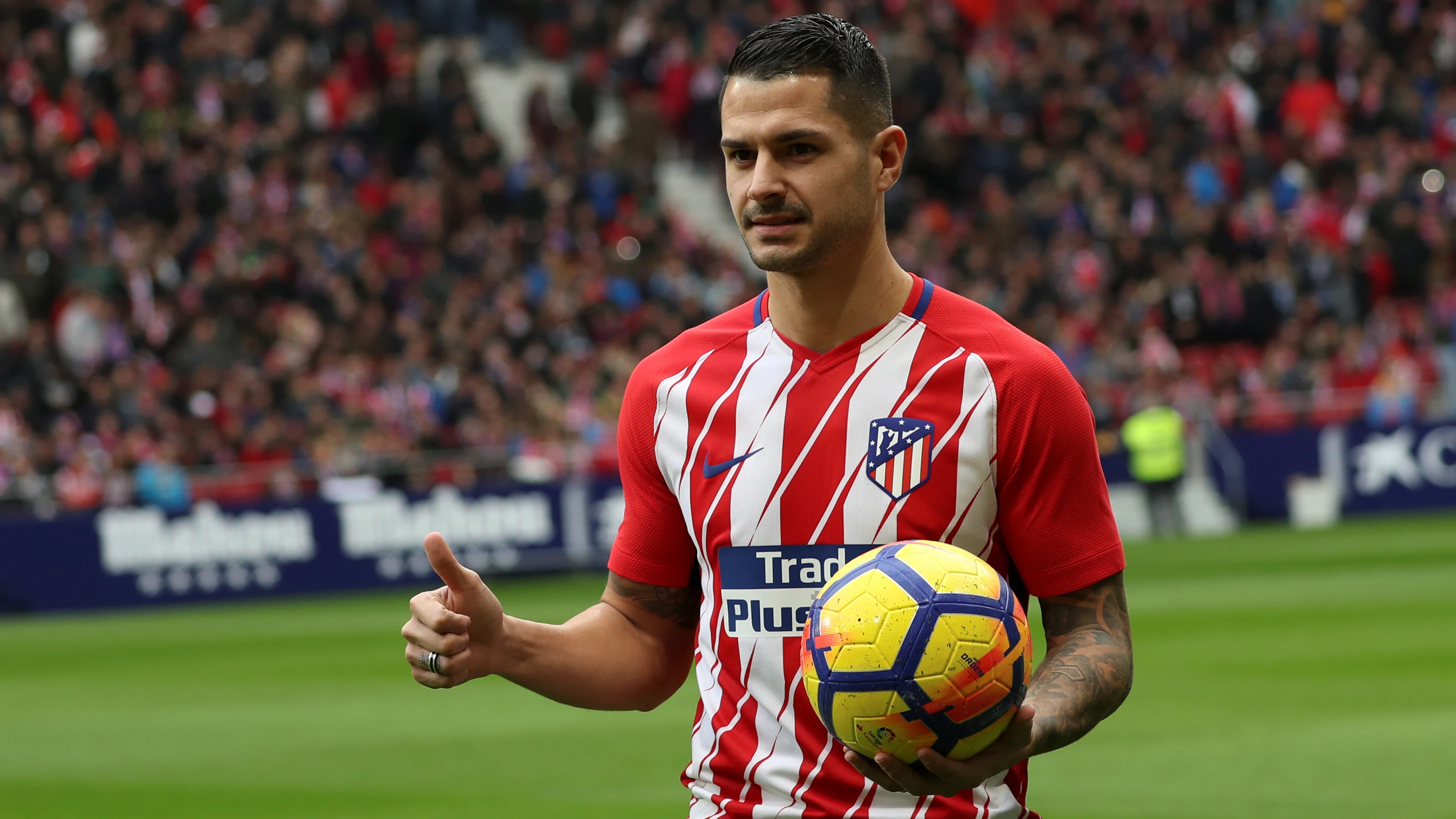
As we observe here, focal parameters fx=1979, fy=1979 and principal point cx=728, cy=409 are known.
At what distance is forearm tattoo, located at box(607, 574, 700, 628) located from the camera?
4043mm

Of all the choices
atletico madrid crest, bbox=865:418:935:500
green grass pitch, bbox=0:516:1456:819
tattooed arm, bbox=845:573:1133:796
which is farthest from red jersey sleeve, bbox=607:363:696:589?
green grass pitch, bbox=0:516:1456:819

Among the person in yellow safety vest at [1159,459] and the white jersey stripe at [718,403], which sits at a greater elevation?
the white jersey stripe at [718,403]

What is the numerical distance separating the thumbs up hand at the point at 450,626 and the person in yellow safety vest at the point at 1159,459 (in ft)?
65.5

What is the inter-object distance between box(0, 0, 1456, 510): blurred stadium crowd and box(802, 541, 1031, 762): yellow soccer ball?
18931 mm

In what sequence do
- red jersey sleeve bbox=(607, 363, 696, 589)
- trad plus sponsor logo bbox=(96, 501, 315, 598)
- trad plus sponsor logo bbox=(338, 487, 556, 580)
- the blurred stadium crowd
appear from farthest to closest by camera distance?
1. the blurred stadium crowd
2. trad plus sponsor logo bbox=(338, 487, 556, 580)
3. trad plus sponsor logo bbox=(96, 501, 315, 598)
4. red jersey sleeve bbox=(607, 363, 696, 589)

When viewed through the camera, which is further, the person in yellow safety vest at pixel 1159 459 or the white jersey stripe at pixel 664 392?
the person in yellow safety vest at pixel 1159 459

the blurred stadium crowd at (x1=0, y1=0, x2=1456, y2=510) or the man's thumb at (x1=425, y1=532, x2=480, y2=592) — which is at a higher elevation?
the man's thumb at (x1=425, y1=532, x2=480, y2=592)

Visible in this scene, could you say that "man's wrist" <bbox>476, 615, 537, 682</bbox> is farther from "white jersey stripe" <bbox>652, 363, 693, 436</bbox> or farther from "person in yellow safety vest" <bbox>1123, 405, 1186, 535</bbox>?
"person in yellow safety vest" <bbox>1123, 405, 1186, 535</bbox>

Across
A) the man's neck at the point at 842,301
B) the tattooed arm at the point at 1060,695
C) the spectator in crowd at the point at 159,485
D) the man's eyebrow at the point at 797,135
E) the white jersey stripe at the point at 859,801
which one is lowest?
the spectator in crowd at the point at 159,485

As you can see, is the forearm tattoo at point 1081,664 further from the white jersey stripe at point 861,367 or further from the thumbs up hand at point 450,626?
the thumbs up hand at point 450,626

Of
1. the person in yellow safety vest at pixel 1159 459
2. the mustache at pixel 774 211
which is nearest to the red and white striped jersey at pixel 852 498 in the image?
the mustache at pixel 774 211

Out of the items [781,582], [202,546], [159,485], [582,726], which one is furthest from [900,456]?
[159,485]

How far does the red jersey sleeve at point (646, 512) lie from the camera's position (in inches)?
155

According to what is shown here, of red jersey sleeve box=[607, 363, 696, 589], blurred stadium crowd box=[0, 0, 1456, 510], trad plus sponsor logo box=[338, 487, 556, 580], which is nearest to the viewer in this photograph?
red jersey sleeve box=[607, 363, 696, 589]
